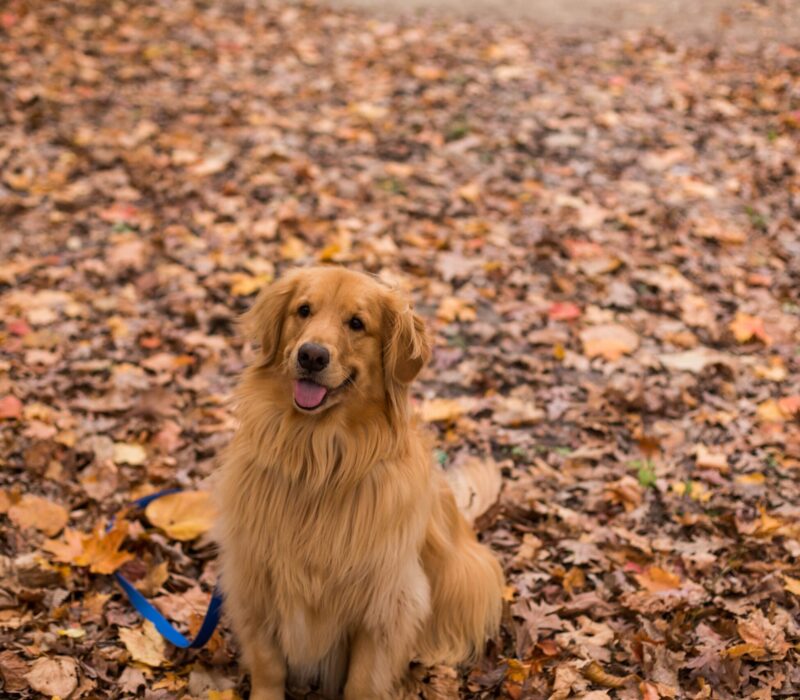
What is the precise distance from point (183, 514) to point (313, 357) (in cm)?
163

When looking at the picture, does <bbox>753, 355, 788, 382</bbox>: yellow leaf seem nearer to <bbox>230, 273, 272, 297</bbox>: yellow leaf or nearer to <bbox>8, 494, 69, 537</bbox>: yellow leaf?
<bbox>230, 273, 272, 297</bbox>: yellow leaf

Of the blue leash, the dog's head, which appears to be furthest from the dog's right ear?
the blue leash

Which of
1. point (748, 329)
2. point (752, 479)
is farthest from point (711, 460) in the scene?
point (748, 329)

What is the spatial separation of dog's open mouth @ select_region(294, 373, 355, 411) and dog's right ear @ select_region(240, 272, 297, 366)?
29 cm

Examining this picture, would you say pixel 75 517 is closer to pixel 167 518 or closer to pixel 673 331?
pixel 167 518

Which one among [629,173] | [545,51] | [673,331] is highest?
[545,51]

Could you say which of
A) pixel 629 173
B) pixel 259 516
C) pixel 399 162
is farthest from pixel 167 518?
pixel 629 173

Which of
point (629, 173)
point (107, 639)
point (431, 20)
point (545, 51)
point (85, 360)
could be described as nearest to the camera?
point (107, 639)

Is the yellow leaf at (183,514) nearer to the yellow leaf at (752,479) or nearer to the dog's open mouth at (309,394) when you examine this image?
the dog's open mouth at (309,394)

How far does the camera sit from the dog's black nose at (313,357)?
9.65 ft

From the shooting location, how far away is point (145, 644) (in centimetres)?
348

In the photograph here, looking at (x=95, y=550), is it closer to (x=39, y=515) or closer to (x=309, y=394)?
(x=39, y=515)

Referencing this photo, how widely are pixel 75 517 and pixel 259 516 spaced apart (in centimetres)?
143

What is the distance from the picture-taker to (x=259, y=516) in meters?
3.15
